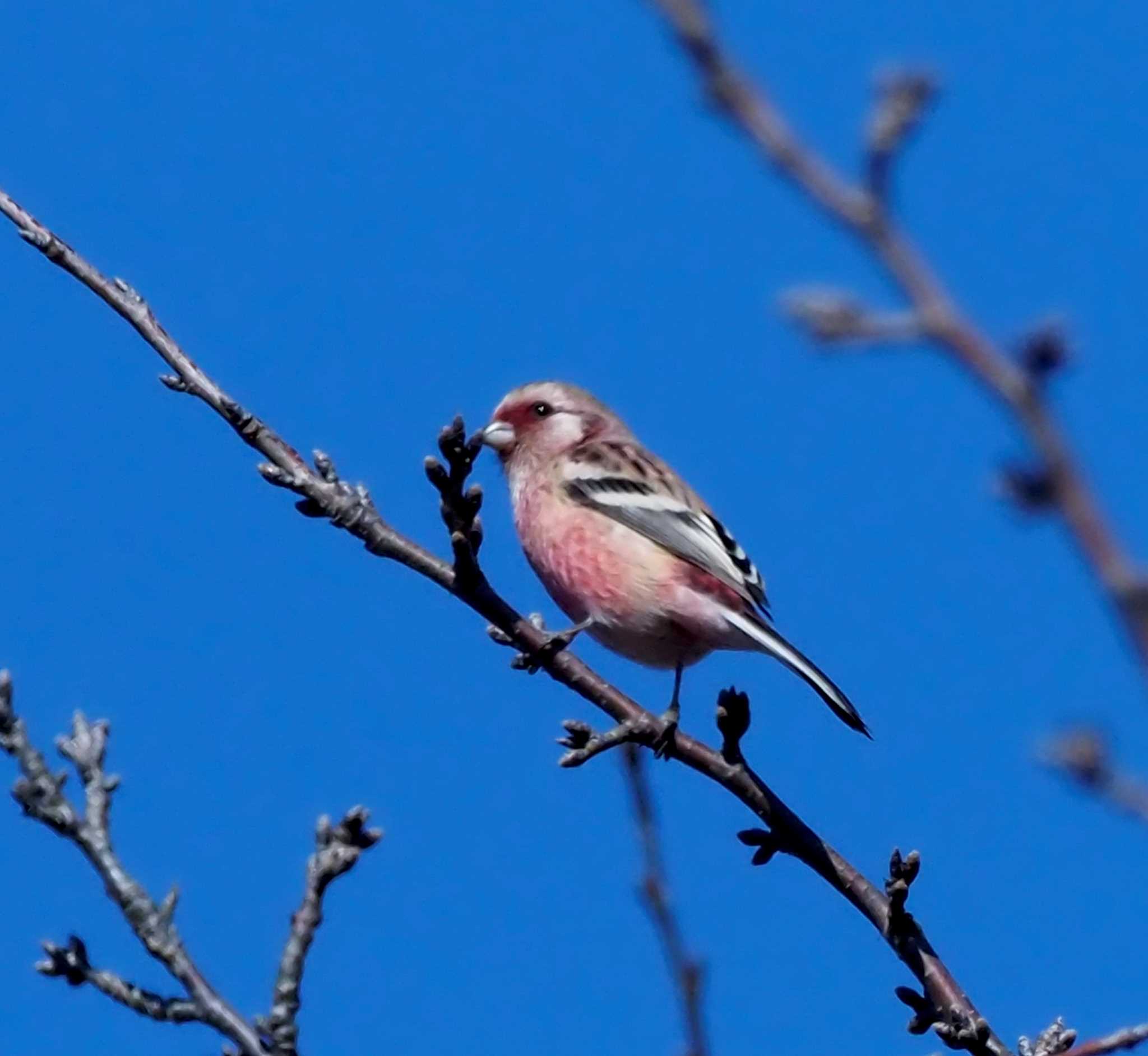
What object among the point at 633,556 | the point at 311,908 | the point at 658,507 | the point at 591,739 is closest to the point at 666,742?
the point at 591,739

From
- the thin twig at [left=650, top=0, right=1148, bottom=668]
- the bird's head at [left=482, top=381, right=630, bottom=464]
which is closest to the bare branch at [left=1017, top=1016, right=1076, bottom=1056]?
the thin twig at [left=650, top=0, right=1148, bottom=668]

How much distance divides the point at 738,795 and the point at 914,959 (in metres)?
0.70

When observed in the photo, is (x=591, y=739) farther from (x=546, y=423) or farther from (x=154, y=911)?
(x=546, y=423)

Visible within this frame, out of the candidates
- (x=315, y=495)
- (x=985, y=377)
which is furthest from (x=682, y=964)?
(x=315, y=495)

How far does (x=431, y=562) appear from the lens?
480cm

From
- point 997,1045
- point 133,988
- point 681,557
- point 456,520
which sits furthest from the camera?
point 681,557

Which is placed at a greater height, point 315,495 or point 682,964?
point 315,495

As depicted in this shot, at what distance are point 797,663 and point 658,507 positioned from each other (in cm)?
144

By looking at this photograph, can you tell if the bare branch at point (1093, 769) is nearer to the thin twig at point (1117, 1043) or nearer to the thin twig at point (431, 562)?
the thin twig at point (1117, 1043)

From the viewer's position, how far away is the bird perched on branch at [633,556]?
736cm

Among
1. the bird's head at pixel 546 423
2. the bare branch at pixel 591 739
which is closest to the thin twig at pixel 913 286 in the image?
the bare branch at pixel 591 739

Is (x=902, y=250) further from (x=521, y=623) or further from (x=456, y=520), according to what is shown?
(x=521, y=623)

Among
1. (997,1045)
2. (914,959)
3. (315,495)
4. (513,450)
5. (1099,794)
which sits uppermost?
(513,450)

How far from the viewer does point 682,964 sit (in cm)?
301
